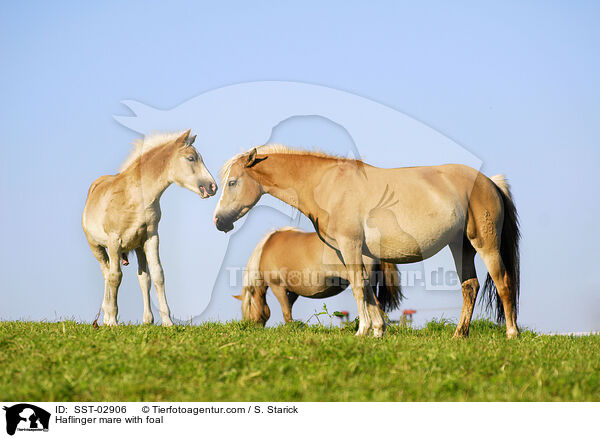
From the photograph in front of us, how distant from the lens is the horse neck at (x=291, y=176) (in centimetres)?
754

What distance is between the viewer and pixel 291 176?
24.9 ft

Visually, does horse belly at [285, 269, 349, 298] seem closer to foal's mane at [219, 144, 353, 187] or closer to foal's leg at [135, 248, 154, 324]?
foal's mane at [219, 144, 353, 187]

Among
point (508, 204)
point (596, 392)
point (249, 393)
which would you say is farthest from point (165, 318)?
point (596, 392)

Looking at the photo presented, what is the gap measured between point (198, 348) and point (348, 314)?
417 cm

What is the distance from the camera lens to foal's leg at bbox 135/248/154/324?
820cm

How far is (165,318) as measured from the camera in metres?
8.03

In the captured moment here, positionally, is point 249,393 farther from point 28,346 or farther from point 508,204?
point 508,204

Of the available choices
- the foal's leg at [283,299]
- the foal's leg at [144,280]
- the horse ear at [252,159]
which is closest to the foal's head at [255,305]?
the foal's leg at [283,299]

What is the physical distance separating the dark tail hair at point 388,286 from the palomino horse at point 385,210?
147 centimetres

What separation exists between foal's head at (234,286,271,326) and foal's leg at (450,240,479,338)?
3.22 metres
